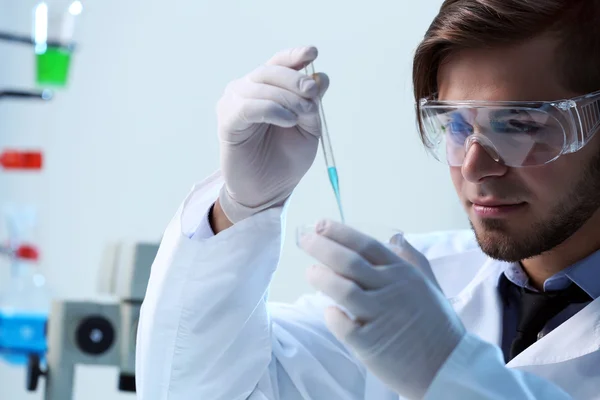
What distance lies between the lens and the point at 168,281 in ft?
4.98

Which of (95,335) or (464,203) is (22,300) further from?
(464,203)

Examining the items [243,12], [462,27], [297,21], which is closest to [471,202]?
[462,27]

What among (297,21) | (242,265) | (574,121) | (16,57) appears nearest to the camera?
(574,121)

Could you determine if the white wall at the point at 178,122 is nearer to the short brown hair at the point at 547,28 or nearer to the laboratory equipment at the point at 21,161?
the laboratory equipment at the point at 21,161

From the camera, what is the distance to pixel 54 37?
255cm

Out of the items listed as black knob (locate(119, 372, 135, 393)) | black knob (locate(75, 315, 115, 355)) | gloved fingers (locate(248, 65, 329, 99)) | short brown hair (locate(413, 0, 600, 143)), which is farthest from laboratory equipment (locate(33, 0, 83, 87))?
short brown hair (locate(413, 0, 600, 143))

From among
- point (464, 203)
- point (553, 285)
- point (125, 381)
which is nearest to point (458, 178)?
point (464, 203)

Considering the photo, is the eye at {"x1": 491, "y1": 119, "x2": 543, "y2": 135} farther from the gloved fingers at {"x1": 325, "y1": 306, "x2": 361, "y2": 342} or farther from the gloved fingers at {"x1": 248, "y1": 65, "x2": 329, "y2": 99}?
the gloved fingers at {"x1": 325, "y1": 306, "x2": 361, "y2": 342}

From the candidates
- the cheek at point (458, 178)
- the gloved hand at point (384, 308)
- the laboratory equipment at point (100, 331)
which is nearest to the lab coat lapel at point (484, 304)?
the cheek at point (458, 178)

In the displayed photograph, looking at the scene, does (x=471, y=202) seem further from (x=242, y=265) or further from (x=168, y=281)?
(x=168, y=281)

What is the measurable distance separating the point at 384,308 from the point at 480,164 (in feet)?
1.40

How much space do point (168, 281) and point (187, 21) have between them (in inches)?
67.3

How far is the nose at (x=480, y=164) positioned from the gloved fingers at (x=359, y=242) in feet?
1.16

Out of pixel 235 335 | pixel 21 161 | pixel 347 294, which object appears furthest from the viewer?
pixel 21 161
